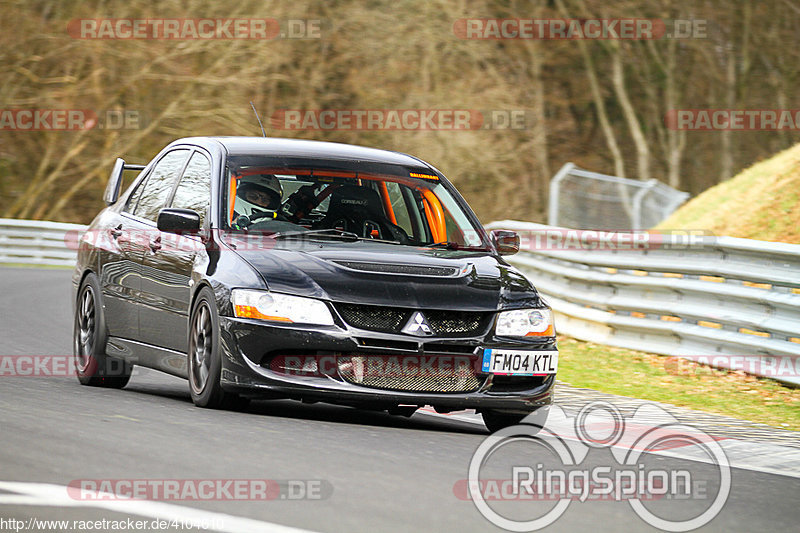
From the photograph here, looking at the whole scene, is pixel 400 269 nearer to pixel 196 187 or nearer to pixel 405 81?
pixel 196 187

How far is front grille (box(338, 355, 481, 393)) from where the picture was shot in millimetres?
7875

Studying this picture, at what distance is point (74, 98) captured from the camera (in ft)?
124

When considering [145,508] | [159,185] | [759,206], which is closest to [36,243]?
[759,206]

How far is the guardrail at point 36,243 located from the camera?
105 feet

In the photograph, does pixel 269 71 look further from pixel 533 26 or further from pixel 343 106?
pixel 533 26

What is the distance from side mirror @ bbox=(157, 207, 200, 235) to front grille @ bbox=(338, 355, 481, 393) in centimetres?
143

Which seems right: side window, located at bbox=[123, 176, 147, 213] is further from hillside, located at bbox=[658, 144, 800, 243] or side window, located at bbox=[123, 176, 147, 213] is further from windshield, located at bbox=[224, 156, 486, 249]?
hillside, located at bbox=[658, 144, 800, 243]

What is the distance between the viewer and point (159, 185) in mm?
10125

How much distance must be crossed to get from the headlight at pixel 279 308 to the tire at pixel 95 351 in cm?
225

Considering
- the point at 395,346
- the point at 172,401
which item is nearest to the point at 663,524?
the point at 395,346

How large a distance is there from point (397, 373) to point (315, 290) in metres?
0.63

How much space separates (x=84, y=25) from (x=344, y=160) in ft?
98.7

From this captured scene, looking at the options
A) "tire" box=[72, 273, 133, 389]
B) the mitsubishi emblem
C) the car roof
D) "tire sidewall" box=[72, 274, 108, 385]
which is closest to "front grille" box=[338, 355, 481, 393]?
the mitsubishi emblem

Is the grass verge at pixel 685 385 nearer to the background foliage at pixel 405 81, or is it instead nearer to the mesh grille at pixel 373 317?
the mesh grille at pixel 373 317
